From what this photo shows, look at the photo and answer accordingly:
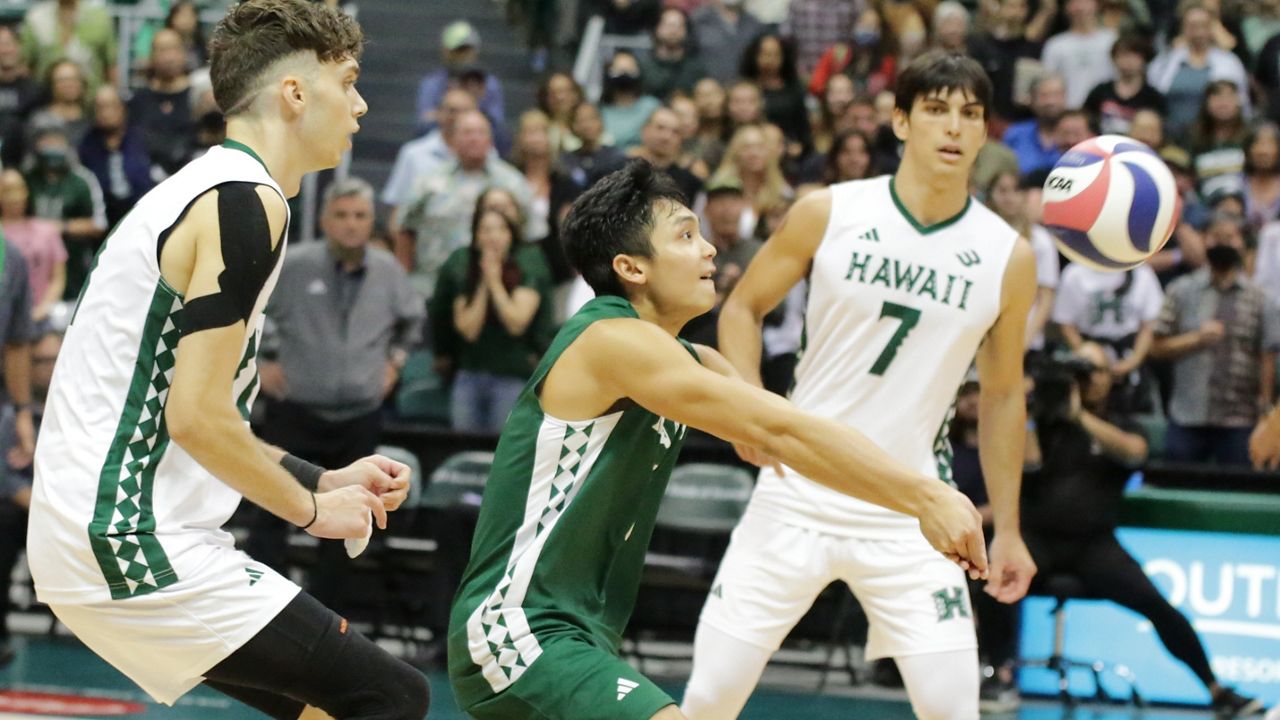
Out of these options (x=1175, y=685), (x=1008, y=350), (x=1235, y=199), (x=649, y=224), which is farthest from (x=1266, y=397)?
(x=649, y=224)

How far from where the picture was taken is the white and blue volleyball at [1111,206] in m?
5.47

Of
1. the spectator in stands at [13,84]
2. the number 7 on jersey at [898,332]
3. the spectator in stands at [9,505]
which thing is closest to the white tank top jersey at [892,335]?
the number 7 on jersey at [898,332]

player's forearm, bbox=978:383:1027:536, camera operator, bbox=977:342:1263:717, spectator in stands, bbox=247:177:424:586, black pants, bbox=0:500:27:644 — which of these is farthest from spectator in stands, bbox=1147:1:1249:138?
black pants, bbox=0:500:27:644

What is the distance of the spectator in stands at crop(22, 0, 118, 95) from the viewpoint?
13422mm

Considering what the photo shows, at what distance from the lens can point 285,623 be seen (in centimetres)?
374

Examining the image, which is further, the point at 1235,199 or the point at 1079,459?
the point at 1235,199

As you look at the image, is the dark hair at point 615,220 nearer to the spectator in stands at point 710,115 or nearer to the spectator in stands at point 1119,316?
the spectator in stands at point 1119,316

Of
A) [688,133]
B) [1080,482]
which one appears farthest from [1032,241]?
[688,133]

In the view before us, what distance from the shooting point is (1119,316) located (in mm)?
9945

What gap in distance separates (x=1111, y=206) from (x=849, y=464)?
2341 mm

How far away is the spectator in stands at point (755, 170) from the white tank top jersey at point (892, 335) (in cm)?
517

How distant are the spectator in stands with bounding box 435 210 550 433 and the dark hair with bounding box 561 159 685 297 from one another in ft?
18.2

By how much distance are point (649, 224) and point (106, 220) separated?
861cm

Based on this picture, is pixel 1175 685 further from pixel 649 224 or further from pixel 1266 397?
pixel 649 224
